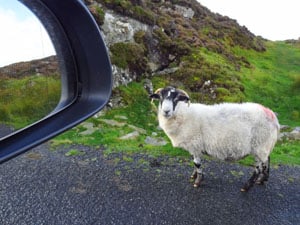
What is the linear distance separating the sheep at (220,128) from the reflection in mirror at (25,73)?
600 centimetres

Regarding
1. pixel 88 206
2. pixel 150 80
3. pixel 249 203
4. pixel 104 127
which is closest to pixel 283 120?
pixel 150 80

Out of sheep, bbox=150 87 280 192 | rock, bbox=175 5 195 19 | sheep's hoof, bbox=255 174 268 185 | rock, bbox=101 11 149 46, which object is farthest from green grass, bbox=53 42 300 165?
rock, bbox=175 5 195 19

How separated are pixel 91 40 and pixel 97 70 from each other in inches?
7.6

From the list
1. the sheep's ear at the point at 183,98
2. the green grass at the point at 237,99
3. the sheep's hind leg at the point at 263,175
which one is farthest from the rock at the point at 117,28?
the sheep's hind leg at the point at 263,175

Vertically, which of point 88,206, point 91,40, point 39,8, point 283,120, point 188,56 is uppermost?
point 39,8

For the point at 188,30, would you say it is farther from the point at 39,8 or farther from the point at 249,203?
the point at 39,8

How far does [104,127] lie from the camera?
13258 mm

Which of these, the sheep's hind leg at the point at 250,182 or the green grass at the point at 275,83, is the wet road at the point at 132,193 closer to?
the sheep's hind leg at the point at 250,182

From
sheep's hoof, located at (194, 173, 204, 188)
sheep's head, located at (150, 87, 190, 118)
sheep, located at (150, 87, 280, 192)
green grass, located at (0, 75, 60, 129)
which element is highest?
green grass, located at (0, 75, 60, 129)

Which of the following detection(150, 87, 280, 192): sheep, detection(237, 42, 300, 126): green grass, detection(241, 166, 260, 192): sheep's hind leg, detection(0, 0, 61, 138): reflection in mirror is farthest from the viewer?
detection(237, 42, 300, 126): green grass

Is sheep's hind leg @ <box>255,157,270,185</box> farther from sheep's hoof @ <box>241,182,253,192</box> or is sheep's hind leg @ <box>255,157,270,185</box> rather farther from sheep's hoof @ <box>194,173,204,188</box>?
sheep's hoof @ <box>194,173,204,188</box>

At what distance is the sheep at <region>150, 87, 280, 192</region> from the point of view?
25.6 feet

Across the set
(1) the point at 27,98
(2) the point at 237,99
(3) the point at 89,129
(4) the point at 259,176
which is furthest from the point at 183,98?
(2) the point at 237,99

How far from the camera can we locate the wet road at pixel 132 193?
6.91m
